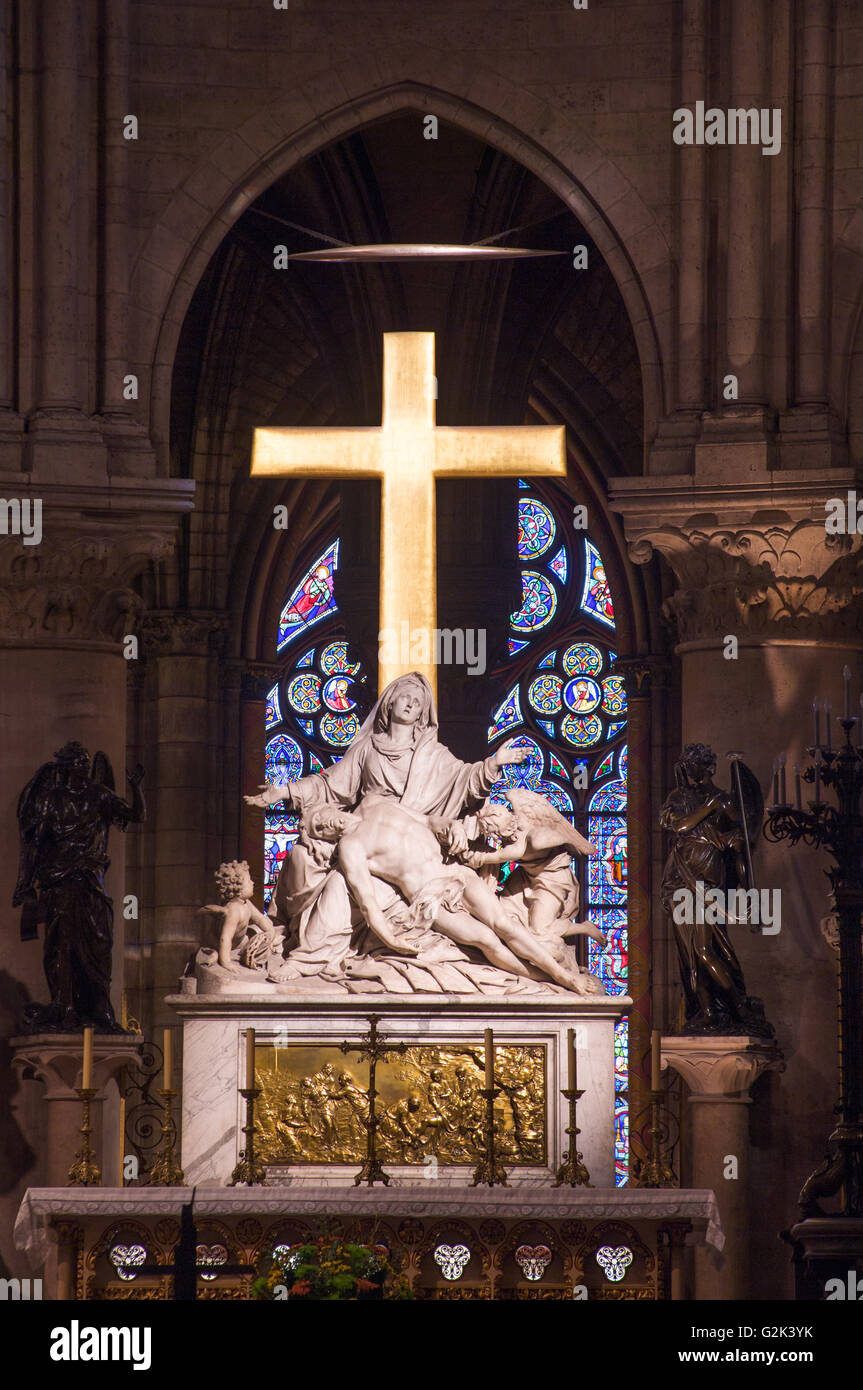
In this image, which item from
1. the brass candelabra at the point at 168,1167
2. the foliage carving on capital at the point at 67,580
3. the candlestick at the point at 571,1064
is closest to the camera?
the candlestick at the point at 571,1064

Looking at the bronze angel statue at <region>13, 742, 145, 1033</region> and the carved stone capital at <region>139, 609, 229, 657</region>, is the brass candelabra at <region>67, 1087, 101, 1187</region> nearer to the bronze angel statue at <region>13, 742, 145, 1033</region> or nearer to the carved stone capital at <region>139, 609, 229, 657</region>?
the bronze angel statue at <region>13, 742, 145, 1033</region>

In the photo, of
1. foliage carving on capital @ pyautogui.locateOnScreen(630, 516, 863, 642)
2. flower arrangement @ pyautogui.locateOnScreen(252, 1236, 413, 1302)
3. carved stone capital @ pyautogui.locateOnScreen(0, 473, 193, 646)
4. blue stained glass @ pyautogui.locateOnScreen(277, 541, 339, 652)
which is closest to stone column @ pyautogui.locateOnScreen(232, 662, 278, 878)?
blue stained glass @ pyautogui.locateOnScreen(277, 541, 339, 652)

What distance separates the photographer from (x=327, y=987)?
1443cm

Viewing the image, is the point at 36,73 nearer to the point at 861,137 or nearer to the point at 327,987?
the point at 861,137

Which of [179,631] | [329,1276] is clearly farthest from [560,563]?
[329,1276]

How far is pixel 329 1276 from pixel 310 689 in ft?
57.0

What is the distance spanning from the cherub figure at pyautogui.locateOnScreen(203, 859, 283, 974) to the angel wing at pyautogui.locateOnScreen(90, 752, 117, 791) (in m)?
1.32

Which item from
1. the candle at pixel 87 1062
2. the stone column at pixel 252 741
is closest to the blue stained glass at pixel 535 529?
the stone column at pixel 252 741

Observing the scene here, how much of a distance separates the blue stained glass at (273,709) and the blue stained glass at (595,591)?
3089mm

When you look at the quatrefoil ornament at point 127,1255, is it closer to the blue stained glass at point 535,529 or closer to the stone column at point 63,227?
the stone column at point 63,227

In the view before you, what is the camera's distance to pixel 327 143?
60.8 feet

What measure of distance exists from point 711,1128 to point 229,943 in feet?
10.1

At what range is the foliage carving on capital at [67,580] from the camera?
684 inches
